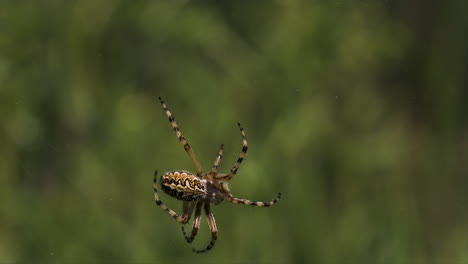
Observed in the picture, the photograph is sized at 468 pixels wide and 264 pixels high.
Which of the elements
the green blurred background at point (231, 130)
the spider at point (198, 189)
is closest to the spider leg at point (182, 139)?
the spider at point (198, 189)

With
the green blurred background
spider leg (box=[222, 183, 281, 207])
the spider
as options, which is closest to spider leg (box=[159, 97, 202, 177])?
the spider

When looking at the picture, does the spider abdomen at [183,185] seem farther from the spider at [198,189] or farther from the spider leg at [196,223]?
the spider leg at [196,223]

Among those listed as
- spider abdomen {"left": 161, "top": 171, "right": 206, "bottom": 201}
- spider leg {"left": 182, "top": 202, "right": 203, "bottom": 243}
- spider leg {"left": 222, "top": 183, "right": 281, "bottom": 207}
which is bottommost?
spider leg {"left": 182, "top": 202, "right": 203, "bottom": 243}

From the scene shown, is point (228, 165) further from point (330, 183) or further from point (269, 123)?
point (330, 183)

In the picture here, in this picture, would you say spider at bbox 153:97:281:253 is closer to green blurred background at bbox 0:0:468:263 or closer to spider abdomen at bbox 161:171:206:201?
spider abdomen at bbox 161:171:206:201

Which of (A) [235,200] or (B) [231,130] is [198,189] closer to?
(A) [235,200]

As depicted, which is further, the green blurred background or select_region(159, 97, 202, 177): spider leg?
the green blurred background

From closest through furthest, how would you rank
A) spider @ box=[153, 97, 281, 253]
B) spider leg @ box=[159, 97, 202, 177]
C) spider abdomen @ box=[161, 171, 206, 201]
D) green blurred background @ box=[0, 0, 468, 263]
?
spider abdomen @ box=[161, 171, 206, 201]
spider @ box=[153, 97, 281, 253]
spider leg @ box=[159, 97, 202, 177]
green blurred background @ box=[0, 0, 468, 263]
